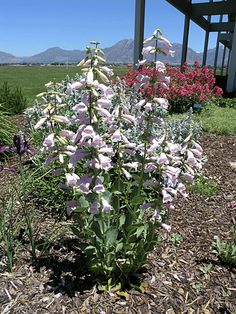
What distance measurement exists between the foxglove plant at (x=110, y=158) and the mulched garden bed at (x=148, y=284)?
188 millimetres

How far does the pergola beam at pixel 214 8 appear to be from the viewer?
51.4 ft

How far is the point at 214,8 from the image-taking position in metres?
16.1

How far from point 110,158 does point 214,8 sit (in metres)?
17.0

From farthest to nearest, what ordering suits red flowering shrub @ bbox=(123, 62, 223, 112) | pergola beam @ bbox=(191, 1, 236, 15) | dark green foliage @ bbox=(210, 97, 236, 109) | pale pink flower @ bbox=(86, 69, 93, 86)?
1. pergola beam @ bbox=(191, 1, 236, 15)
2. dark green foliage @ bbox=(210, 97, 236, 109)
3. red flowering shrub @ bbox=(123, 62, 223, 112)
4. pale pink flower @ bbox=(86, 69, 93, 86)

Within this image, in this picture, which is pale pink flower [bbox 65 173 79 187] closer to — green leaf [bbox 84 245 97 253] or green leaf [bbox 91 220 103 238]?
green leaf [bbox 91 220 103 238]

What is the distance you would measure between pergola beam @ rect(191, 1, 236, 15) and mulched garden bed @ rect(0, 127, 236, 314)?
1585cm

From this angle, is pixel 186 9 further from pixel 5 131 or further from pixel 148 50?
pixel 148 50

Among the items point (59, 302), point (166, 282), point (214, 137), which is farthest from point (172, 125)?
point (59, 302)

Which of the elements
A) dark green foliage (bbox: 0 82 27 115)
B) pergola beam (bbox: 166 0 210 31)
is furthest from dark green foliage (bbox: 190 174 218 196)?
pergola beam (bbox: 166 0 210 31)

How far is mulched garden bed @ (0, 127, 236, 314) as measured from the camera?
2.07 m

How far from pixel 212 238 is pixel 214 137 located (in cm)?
334

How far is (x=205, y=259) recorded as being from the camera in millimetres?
2551

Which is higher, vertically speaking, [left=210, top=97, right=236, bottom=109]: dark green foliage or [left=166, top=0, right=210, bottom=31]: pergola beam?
[left=166, top=0, right=210, bottom=31]: pergola beam

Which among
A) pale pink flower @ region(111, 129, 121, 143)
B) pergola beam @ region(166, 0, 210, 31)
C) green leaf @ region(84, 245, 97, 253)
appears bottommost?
green leaf @ region(84, 245, 97, 253)
